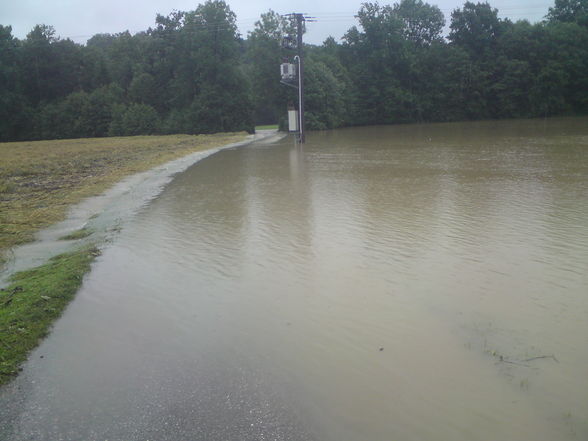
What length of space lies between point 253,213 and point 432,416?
7.00 metres

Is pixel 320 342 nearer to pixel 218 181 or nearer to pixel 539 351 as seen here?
pixel 539 351

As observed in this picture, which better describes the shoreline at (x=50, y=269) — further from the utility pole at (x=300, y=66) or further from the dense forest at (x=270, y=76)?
the dense forest at (x=270, y=76)

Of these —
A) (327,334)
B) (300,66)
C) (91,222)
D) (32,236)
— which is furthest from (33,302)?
(300,66)

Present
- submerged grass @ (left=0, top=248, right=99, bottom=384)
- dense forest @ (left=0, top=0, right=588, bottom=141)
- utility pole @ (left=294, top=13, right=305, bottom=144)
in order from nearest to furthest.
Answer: submerged grass @ (left=0, top=248, right=99, bottom=384) < utility pole @ (left=294, top=13, right=305, bottom=144) < dense forest @ (left=0, top=0, right=588, bottom=141)

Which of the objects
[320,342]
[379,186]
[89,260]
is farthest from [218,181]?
[320,342]

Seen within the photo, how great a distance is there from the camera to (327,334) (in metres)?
4.61

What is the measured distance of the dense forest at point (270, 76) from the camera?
50062 millimetres

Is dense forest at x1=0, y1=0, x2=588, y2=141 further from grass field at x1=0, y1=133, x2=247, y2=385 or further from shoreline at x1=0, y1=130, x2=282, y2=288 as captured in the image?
shoreline at x1=0, y1=130, x2=282, y2=288

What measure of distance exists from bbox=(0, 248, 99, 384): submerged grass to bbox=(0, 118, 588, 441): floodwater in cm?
14

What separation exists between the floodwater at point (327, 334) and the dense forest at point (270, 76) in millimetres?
40535

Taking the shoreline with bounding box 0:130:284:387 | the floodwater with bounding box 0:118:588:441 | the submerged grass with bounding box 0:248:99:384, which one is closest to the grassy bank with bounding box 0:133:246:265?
the shoreline with bounding box 0:130:284:387

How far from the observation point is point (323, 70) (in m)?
47.9

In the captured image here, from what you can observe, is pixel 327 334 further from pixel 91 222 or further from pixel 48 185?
pixel 48 185

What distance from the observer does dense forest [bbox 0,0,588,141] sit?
50062 millimetres
